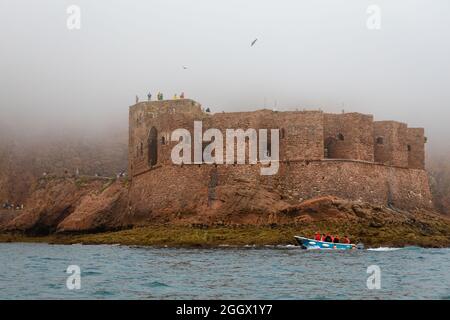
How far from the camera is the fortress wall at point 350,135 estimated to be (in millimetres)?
52281

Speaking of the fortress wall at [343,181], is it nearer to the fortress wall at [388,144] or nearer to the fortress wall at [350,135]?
the fortress wall at [350,135]

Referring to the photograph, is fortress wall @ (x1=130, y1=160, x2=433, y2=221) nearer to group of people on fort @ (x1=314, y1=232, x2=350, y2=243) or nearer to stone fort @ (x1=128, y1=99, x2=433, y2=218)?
stone fort @ (x1=128, y1=99, x2=433, y2=218)

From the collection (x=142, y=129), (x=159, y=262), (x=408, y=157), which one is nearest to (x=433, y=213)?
(x=408, y=157)

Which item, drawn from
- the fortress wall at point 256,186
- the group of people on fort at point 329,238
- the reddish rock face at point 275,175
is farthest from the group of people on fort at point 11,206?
the group of people on fort at point 329,238

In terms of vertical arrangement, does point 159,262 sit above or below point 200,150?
below

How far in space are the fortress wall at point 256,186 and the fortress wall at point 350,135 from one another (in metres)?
1.11

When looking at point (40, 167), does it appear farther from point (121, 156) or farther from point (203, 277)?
point (203, 277)

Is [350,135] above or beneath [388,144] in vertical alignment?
above

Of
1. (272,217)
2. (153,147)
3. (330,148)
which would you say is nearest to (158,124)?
(153,147)

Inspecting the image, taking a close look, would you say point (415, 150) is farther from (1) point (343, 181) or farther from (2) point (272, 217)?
(2) point (272, 217)

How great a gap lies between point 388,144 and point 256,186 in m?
11.1

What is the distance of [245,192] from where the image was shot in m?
49.4

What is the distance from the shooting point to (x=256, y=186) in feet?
164
